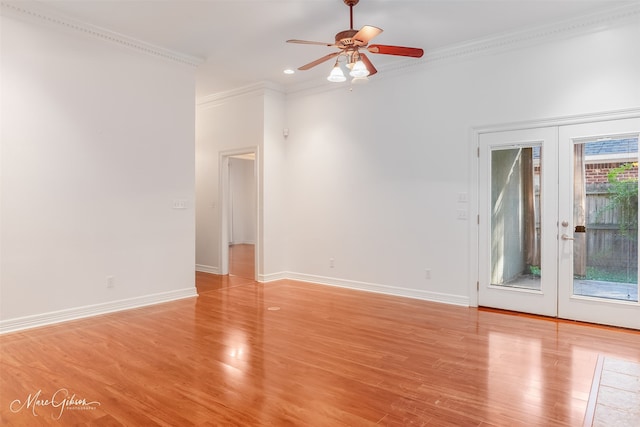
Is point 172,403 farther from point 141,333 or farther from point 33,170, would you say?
point 33,170

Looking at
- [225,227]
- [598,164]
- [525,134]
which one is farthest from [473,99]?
[225,227]

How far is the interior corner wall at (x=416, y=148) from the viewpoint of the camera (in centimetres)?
423

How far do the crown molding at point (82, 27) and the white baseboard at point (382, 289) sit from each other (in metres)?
3.50

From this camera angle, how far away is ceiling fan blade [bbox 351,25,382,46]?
128 inches

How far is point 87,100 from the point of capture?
4.44 m

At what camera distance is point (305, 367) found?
3062mm

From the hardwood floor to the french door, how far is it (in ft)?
0.89

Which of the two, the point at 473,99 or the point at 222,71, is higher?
the point at 222,71

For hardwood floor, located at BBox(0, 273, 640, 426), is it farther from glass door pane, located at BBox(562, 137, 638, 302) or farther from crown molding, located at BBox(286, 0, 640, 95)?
crown molding, located at BBox(286, 0, 640, 95)

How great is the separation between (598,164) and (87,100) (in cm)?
550

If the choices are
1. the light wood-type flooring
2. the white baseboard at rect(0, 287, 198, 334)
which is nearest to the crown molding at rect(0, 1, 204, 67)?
the white baseboard at rect(0, 287, 198, 334)

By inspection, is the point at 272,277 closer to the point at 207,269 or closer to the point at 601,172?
the point at 207,269

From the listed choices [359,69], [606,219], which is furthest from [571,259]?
[359,69]

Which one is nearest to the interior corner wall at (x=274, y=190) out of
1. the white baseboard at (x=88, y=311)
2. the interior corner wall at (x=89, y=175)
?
→ the interior corner wall at (x=89, y=175)
